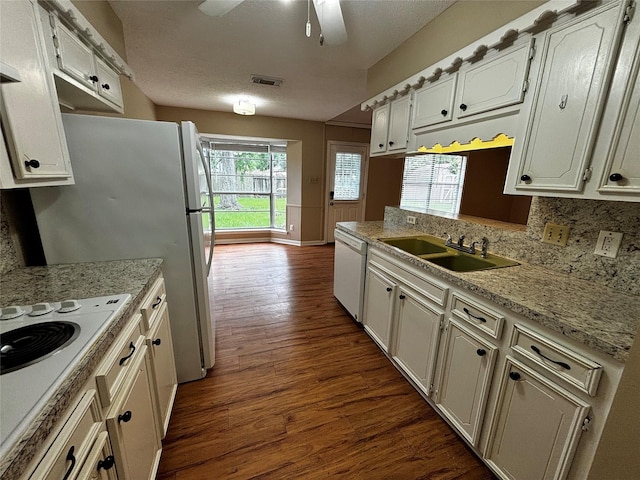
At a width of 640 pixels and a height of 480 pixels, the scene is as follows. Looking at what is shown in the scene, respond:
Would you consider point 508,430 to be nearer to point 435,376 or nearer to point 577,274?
point 435,376

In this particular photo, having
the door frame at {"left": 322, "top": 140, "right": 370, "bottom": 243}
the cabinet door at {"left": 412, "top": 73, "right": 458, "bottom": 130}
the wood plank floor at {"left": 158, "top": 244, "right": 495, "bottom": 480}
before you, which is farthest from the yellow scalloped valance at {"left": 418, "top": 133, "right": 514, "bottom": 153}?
the door frame at {"left": 322, "top": 140, "right": 370, "bottom": 243}

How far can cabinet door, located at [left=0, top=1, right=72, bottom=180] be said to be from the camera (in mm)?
920

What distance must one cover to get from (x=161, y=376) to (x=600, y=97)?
2.38m

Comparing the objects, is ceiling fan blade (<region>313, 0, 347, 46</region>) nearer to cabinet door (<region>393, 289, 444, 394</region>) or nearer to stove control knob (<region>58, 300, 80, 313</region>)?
cabinet door (<region>393, 289, 444, 394</region>)

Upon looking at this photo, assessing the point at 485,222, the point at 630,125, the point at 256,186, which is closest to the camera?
the point at 630,125

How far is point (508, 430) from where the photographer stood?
1182mm

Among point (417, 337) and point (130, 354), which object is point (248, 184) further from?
point (130, 354)

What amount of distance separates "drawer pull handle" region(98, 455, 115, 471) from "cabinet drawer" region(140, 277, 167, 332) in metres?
0.50

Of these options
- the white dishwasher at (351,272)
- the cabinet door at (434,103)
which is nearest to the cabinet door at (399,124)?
the cabinet door at (434,103)

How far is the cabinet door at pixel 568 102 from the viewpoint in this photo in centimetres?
106

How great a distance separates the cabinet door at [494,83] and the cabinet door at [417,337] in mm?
1229

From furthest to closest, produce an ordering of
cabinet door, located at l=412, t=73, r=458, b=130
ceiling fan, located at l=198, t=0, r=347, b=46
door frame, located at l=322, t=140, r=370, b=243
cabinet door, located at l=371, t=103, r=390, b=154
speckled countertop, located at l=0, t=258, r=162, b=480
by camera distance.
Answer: door frame, located at l=322, t=140, r=370, b=243 → cabinet door, located at l=371, t=103, r=390, b=154 → cabinet door, located at l=412, t=73, r=458, b=130 → ceiling fan, located at l=198, t=0, r=347, b=46 → speckled countertop, located at l=0, t=258, r=162, b=480

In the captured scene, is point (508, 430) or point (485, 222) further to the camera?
point (485, 222)

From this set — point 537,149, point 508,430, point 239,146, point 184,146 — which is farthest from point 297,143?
point 508,430
